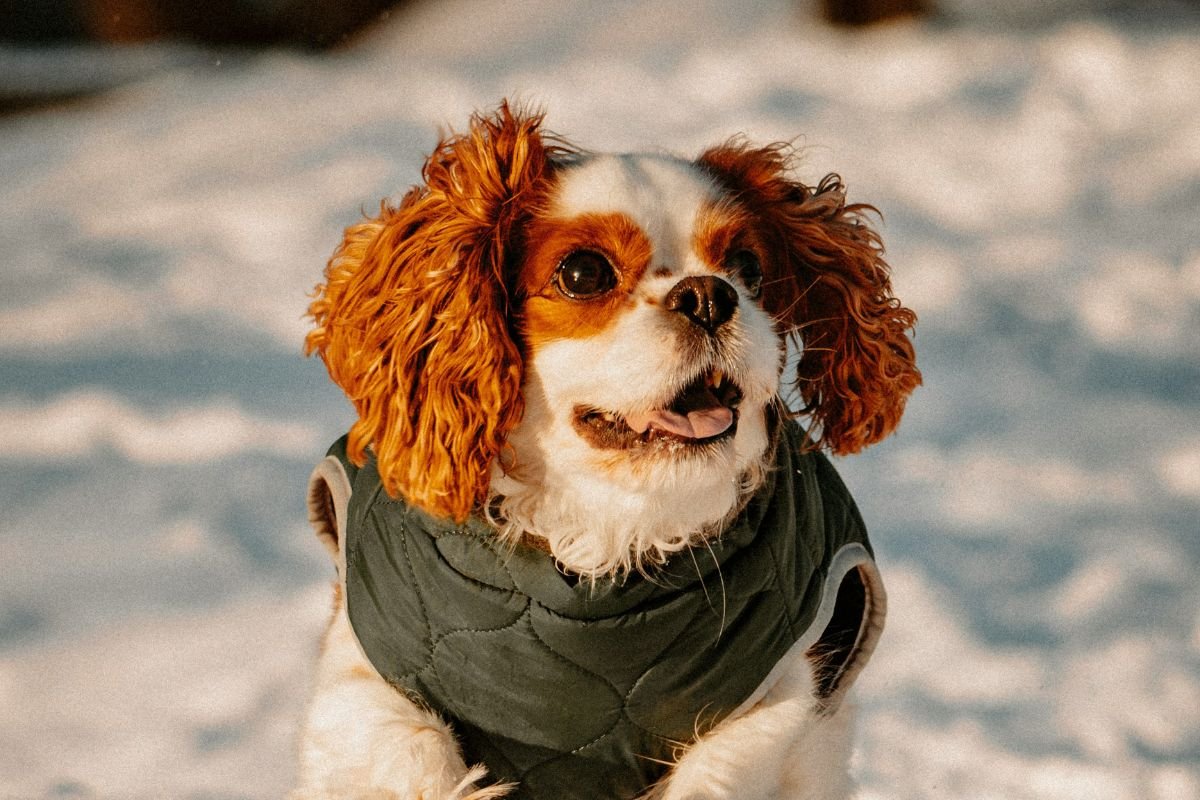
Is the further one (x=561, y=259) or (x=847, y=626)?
(x=847, y=626)

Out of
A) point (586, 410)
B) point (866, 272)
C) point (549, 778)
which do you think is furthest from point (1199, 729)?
point (586, 410)

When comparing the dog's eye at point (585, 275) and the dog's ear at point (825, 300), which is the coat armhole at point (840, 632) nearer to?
the dog's ear at point (825, 300)

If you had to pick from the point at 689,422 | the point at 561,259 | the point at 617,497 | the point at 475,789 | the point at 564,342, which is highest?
the point at 561,259

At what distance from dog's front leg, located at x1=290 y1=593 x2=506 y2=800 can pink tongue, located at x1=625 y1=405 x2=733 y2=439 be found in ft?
1.84

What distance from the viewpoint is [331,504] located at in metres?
2.39

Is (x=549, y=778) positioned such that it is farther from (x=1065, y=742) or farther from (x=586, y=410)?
(x=1065, y=742)

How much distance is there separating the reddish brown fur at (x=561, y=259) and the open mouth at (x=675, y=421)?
12cm

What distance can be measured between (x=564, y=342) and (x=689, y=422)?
0.20 meters

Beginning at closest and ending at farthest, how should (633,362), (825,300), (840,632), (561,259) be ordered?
Answer: (633,362)
(561,259)
(825,300)
(840,632)

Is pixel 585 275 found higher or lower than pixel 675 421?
higher

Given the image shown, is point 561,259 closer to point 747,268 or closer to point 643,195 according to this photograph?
point 643,195

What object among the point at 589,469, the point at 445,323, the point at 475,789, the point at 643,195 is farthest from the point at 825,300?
the point at 475,789

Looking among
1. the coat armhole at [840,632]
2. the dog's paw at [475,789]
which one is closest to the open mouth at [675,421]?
the coat armhole at [840,632]

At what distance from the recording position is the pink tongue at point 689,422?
1.81 meters
